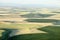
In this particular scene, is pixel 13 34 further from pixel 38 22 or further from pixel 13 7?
pixel 13 7

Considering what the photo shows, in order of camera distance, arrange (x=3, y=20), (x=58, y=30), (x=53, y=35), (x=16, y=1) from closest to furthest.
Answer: (x=53, y=35) < (x=58, y=30) < (x=3, y=20) < (x=16, y=1)

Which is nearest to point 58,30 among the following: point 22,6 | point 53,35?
point 53,35

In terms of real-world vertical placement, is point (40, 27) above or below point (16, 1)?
below

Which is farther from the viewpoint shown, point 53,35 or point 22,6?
point 22,6

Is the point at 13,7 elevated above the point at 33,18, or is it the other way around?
the point at 13,7

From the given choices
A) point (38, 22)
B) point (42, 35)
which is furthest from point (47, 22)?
point (42, 35)

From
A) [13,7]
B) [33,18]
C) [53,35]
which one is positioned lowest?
[53,35]

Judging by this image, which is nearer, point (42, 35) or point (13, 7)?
point (42, 35)

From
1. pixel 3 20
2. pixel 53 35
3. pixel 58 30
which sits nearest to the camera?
pixel 53 35

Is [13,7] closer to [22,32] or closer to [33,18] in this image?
[33,18]
